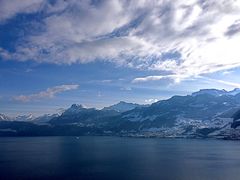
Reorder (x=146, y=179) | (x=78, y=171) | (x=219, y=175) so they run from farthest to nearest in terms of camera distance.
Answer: (x=78, y=171) < (x=219, y=175) < (x=146, y=179)

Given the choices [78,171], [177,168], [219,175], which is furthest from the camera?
[177,168]

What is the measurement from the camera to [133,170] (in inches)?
6983

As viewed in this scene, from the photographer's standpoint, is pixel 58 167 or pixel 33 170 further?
pixel 58 167

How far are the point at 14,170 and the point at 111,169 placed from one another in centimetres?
5339

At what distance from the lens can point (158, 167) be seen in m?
190

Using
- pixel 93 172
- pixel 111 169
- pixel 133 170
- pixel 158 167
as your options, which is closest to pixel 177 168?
pixel 158 167

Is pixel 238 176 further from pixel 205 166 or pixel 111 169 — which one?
pixel 111 169

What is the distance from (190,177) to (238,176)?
25259mm

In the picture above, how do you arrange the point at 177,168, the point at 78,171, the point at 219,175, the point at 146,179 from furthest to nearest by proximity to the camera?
the point at 177,168
the point at 78,171
the point at 219,175
the point at 146,179

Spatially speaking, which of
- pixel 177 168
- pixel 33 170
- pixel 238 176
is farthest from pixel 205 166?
pixel 33 170

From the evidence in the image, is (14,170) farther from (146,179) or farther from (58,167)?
(146,179)

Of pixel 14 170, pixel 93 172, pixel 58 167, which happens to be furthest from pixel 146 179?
pixel 14 170

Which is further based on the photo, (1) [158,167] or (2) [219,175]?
(1) [158,167]

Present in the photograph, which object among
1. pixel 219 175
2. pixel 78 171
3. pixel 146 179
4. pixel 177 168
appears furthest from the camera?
pixel 177 168
